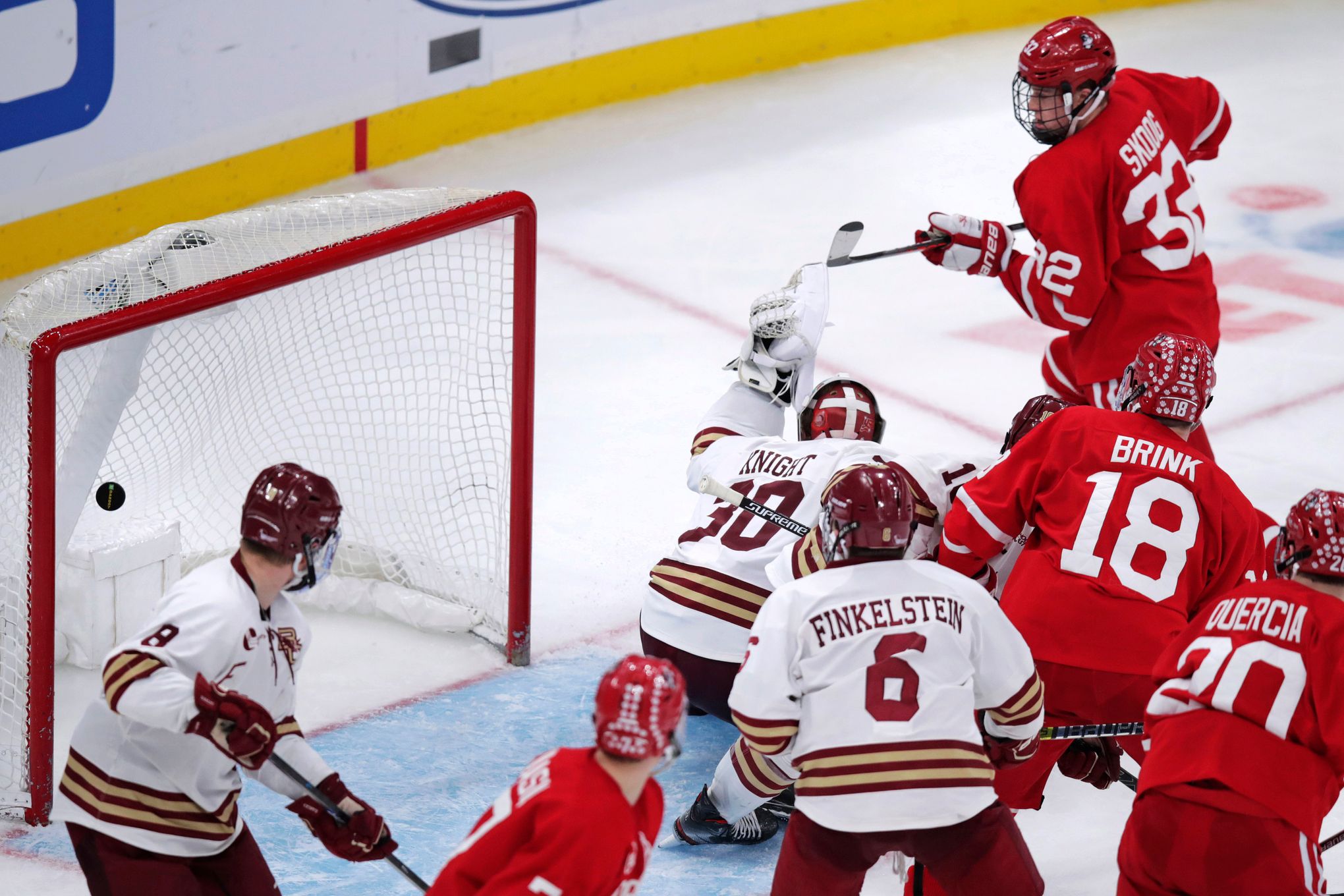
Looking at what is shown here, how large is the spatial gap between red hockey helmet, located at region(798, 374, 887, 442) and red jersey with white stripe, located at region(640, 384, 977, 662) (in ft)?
0.11

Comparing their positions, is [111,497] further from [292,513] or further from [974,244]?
[974,244]

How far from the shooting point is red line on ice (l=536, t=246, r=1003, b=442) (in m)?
5.60

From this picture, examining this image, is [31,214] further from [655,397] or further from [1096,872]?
[1096,872]

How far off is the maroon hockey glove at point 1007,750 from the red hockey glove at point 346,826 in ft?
3.24

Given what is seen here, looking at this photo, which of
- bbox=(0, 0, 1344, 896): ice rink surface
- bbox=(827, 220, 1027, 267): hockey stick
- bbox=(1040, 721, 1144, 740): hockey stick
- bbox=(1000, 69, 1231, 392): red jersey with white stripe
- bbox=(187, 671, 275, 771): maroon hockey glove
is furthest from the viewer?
bbox=(827, 220, 1027, 267): hockey stick

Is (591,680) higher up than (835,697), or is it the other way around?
(835,697)

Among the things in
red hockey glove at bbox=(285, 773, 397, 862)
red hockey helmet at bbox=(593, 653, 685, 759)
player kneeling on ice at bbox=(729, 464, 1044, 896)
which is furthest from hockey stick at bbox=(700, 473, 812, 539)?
red hockey helmet at bbox=(593, 653, 685, 759)

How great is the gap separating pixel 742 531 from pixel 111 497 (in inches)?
48.4

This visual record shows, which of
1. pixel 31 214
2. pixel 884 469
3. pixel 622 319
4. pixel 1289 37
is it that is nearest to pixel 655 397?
pixel 622 319

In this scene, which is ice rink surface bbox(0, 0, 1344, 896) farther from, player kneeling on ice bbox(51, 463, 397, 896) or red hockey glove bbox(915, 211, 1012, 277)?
red hockey glove bbox(915, 211, 1012, 277)

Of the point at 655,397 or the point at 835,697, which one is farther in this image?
the point at 655,397

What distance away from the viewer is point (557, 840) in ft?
6.96

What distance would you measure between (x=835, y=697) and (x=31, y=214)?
13.7 ft

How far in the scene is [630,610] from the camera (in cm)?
449
